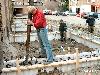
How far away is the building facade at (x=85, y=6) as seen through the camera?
75.1 m

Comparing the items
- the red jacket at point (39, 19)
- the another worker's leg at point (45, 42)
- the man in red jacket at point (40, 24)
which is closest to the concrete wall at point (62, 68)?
the another worker's leg at point (45, 42)

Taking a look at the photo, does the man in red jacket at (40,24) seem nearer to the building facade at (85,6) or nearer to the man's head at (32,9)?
the man's head at (32,9)

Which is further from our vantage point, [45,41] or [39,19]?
[45,41]

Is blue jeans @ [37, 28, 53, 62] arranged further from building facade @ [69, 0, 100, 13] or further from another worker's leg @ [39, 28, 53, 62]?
building facade @ [69, 0, 100, 13]

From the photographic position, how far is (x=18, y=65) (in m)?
10.0

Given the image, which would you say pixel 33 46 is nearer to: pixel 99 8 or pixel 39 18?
pixel 39 18

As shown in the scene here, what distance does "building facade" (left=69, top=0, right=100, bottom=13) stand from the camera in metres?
75.1

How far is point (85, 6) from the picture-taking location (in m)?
77.6

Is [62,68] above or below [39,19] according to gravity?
below

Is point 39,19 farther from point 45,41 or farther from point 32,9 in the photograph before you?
point 45,41

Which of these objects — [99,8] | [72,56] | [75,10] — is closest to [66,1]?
[75,10]

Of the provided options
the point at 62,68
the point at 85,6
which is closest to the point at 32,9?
the point at 62,68

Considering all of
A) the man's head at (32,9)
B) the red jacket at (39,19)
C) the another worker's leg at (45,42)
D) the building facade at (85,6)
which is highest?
the man's head at (32,9)

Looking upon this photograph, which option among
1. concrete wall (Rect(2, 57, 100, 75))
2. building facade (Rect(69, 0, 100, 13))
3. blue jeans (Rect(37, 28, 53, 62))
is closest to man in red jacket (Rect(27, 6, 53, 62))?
blue jeans (Rect(37, 28, 53, 62))
